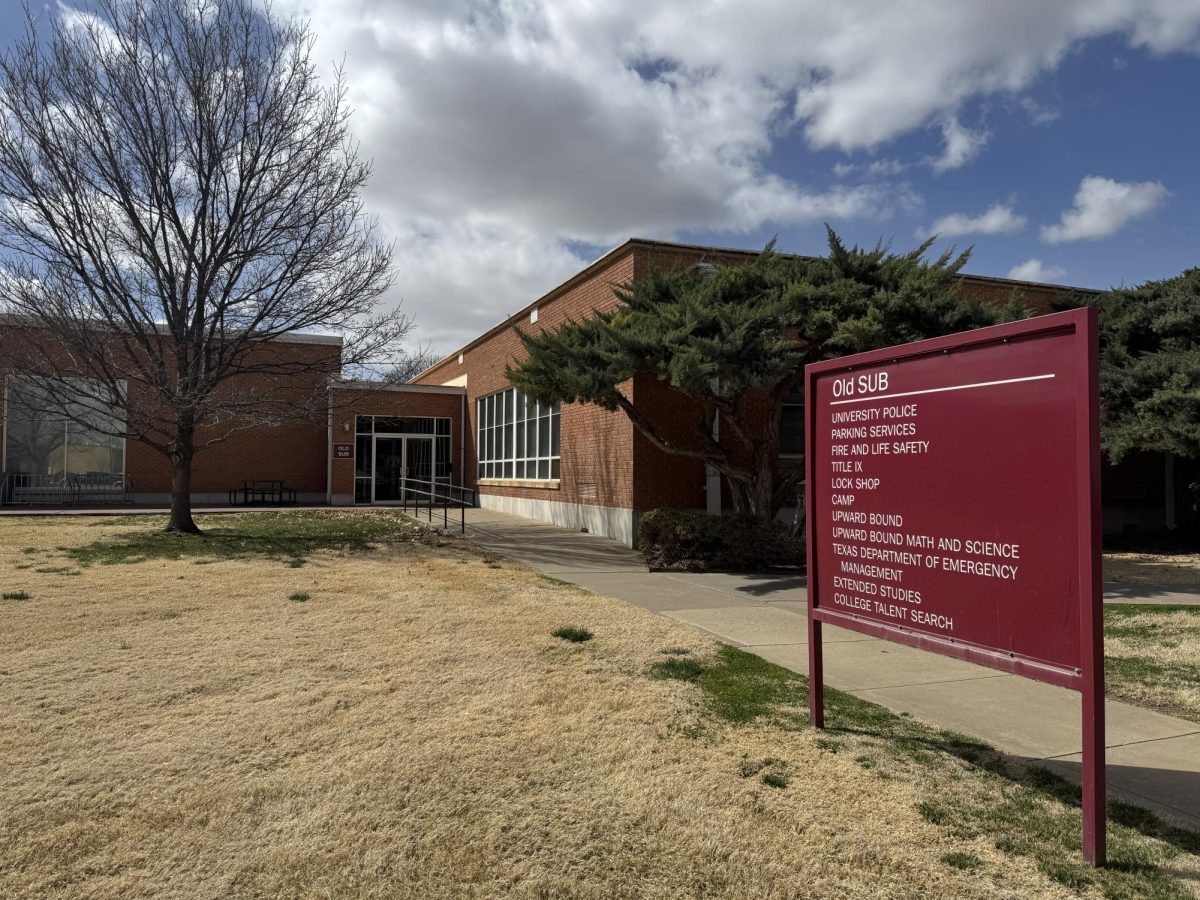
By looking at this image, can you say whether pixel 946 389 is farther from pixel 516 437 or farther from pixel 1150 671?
pixel 516 437

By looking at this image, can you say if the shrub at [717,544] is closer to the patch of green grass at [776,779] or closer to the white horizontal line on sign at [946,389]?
the white horizontal line on sign at [946,389]

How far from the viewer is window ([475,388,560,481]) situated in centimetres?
2002

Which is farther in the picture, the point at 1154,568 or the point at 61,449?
the point at 61,449

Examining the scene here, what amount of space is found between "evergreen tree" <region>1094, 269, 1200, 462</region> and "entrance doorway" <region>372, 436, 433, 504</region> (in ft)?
64.6

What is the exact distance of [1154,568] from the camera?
43.6 feet

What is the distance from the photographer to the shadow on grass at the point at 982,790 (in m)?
3.21

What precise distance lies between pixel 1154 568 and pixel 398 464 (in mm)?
21553

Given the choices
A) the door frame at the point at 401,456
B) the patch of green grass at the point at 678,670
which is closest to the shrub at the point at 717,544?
the patch of green grass at the point at 678,670

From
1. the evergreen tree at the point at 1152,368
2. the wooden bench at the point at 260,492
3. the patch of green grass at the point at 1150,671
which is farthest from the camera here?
the wooden bench at the point at 260,492

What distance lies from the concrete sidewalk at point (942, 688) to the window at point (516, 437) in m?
8.27

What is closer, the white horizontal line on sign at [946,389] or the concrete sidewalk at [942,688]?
the white horizontal line on sign at [946,389]

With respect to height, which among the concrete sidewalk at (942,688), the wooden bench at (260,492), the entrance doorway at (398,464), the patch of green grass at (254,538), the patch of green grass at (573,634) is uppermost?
the entrance doorway at (398,464)

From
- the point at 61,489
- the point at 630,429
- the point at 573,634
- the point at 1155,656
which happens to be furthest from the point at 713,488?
the point at 61,489

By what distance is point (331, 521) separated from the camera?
19.8 meters
